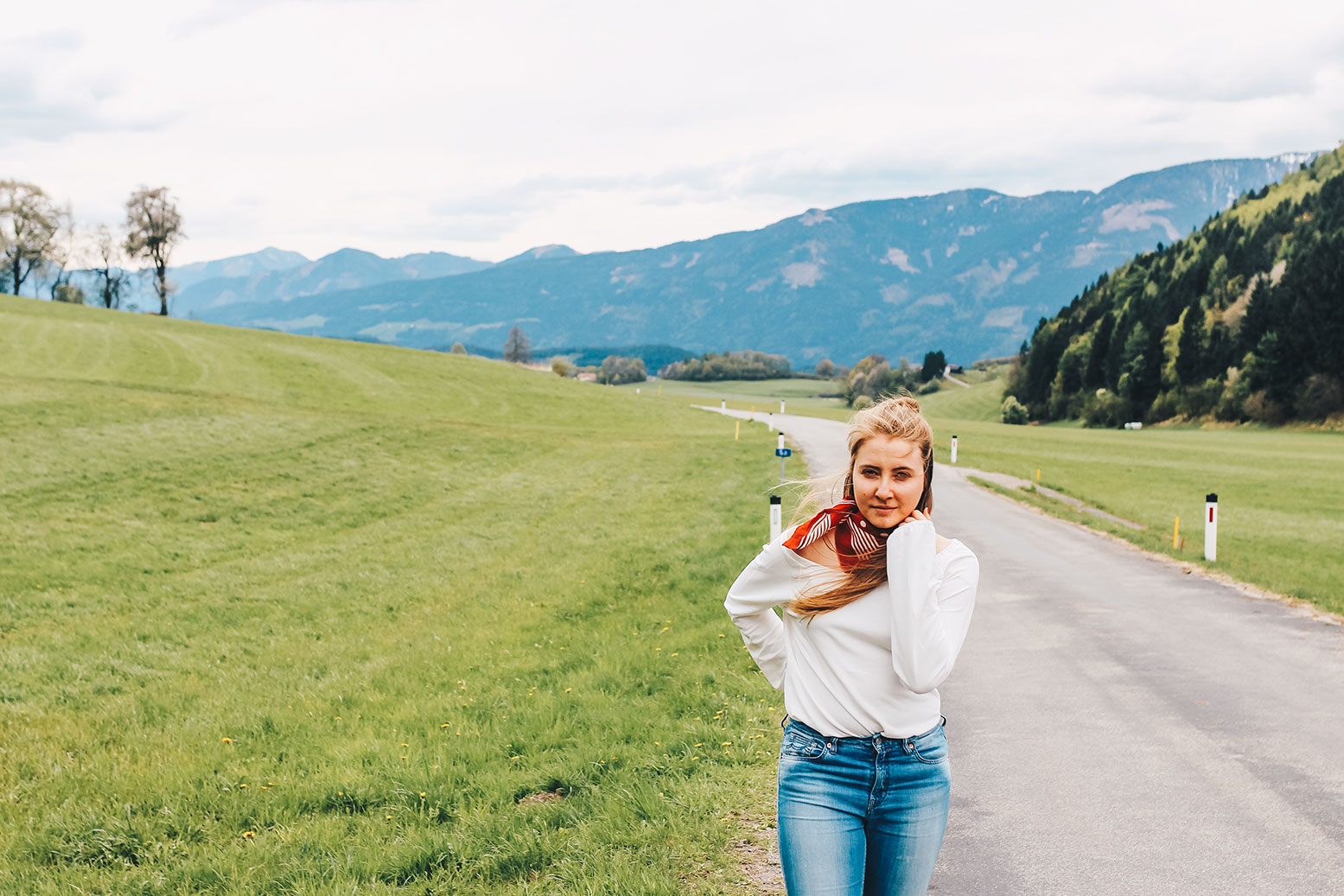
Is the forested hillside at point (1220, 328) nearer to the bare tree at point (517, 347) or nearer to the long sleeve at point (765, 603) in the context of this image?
the long sleeve at point (765, 603)

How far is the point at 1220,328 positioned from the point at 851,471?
8922cm

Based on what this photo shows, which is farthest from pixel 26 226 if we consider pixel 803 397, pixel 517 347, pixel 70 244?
pixel 803 397

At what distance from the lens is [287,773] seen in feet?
20.6

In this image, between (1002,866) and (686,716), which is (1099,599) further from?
(1002,866)

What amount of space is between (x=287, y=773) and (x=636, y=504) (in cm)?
1637

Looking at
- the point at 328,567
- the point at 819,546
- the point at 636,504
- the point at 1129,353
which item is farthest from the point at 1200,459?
the point at 1129,353

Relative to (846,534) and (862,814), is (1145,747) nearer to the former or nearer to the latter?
(862,814)

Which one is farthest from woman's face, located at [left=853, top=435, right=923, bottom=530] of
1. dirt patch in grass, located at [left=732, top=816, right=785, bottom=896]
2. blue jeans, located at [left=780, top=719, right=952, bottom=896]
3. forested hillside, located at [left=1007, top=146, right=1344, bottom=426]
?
forested hillside, located at [left=1007, top=146, right=1344, bottom=426]

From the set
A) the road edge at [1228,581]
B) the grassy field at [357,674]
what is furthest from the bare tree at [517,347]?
the road edge at [1228,581]

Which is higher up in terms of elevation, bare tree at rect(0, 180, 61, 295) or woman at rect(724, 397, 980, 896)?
bare tree at rect(0, 180, 61, 295)

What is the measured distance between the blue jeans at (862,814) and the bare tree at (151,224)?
87.5 m

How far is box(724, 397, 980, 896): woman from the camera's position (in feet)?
8.47

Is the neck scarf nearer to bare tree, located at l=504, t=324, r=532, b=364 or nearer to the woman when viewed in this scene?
the woman

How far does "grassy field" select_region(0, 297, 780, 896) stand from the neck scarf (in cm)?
254
